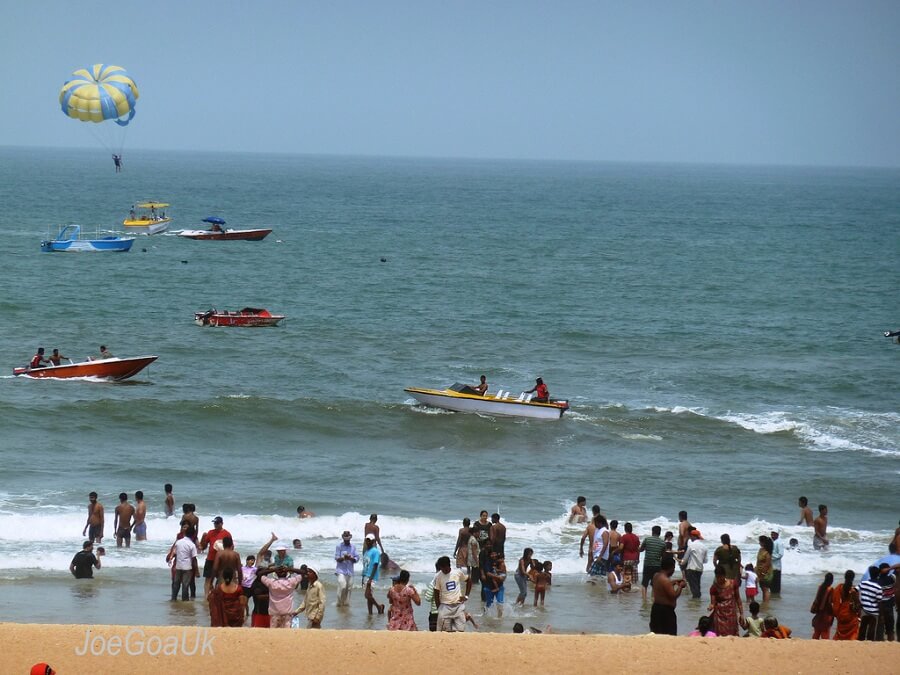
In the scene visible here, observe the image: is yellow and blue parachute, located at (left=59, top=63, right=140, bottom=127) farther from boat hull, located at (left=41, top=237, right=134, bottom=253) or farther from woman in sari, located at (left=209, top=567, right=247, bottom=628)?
woman in sari, located at (left=209, top=567, right=247, bottom=628)

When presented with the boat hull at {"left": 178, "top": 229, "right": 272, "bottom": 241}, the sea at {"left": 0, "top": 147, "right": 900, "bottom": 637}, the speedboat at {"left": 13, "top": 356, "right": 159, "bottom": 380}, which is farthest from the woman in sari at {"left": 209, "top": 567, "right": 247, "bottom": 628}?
the boat hull at {"left": 178, "top": 229, "right": 272, "bottom": 241}

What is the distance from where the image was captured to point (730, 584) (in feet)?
40.8

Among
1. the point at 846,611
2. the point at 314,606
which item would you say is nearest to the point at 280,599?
the point at 314,606

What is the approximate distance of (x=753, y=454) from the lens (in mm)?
27719

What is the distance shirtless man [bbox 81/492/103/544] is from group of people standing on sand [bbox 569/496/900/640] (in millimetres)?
7588

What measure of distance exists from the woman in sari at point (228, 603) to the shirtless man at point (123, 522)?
6.09 meters

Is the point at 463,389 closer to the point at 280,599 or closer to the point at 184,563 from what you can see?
the point at 184,563

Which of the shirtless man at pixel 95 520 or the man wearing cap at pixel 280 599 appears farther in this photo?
the shirtless man at pixel 95 520

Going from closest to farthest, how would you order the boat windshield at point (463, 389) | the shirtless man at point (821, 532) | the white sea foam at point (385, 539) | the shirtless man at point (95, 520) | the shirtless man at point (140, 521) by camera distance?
the white sea foam at point (385, 539)
the shirtless man at point (95, 520)
the shirtless man at point (140, 521)
the shirtless man at point (821, 532)
the boat windshield at point (463, 389)

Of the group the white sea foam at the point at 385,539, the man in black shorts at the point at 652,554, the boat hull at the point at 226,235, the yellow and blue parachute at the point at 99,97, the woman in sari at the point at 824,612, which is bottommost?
the white sea foam at the point at 385,539

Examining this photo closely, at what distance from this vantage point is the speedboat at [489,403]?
29.6 m

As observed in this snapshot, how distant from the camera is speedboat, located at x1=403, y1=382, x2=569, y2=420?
29578 mm

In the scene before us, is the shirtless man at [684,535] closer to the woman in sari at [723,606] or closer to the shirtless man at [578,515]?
the shirtless man at [578,515]

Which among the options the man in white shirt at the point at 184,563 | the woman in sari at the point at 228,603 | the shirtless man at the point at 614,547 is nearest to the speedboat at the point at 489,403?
the shirtless man at the point at 614,547
